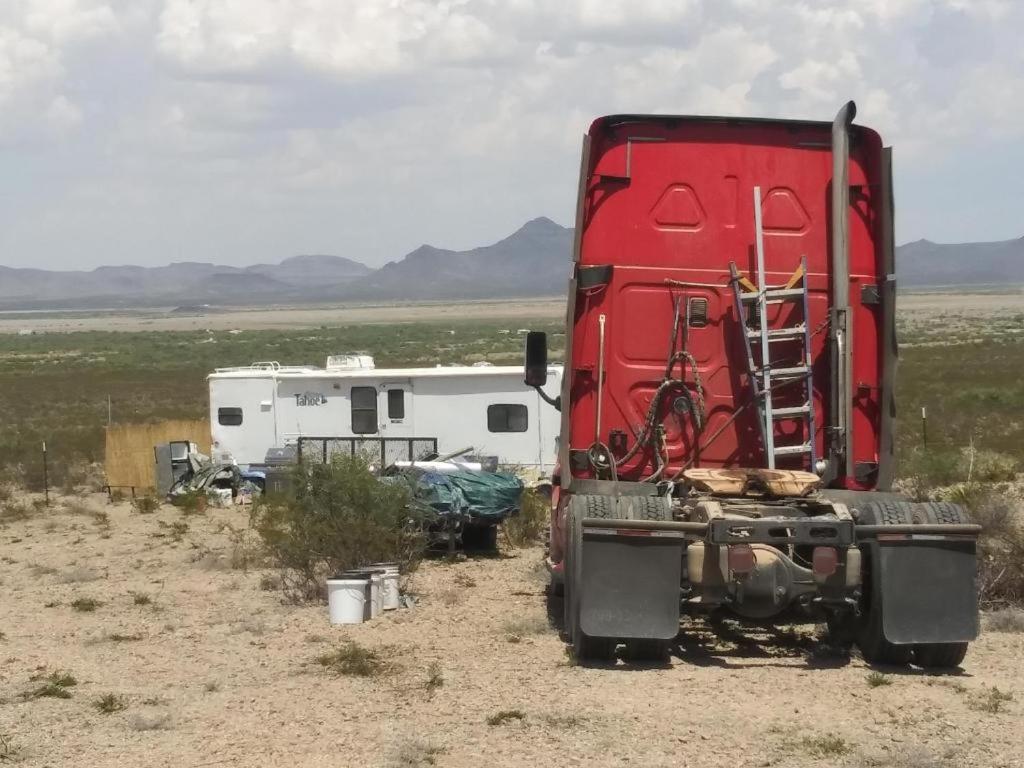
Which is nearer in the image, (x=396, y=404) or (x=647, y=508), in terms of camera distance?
(x=647, y=508)

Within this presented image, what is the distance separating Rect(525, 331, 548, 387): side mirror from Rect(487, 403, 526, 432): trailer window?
10.3 m

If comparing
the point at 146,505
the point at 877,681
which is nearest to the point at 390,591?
the point at 877,681

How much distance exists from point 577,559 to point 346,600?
2.76m

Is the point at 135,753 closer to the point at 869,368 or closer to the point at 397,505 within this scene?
the point at 869,368

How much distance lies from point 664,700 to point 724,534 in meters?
0.93

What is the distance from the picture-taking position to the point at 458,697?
7770 millimetres

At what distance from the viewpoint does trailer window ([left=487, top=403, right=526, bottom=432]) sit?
65.7 ft

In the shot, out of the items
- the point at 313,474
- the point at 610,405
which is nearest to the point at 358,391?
the point at 313,474

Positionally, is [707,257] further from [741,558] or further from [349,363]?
[349,363]

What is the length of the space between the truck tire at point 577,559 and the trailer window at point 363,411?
40.0ft

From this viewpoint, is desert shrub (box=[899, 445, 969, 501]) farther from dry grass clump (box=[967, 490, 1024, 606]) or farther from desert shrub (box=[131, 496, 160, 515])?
desert shrub (box=[131, 496, 160, 515])

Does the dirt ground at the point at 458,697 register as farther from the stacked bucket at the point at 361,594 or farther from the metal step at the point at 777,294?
the metal step at the point at 777,294

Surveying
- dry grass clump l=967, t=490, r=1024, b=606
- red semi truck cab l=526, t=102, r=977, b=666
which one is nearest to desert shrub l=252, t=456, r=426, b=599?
red semi truck cab l=526, t=102, r=977, b=666

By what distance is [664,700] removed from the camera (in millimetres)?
7551
